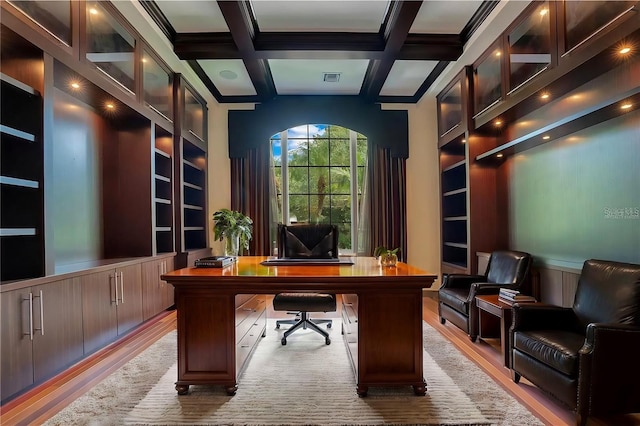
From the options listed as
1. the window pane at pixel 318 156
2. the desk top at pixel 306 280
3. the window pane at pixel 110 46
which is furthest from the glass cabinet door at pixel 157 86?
the desk top at pixel 306 280

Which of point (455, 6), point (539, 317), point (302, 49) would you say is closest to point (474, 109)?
point (455, 6)

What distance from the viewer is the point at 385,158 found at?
552cm

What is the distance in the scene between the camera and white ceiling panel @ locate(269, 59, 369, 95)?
434 centimetres

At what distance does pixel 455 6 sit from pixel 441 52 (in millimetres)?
651

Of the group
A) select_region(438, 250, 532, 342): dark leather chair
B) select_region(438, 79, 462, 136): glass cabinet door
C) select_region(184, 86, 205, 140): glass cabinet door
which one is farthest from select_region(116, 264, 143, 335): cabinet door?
select_region(438, 79, 462, 136): glass cabinet door

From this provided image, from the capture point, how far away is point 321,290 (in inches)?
85.3

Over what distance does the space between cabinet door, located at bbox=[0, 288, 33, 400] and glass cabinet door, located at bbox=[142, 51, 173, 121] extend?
2.37 metres

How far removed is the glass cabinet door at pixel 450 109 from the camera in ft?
14.8

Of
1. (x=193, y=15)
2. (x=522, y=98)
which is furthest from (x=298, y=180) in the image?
(x=522, y=98)

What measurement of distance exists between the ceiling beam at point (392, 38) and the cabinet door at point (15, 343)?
12.0 ft

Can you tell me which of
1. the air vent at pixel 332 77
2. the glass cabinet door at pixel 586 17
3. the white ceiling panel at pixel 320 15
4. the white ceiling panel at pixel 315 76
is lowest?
the glass cabinet door at pixel 586 17

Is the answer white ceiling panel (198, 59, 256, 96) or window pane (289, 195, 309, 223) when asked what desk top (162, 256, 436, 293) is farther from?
window pane (289, 195, 309, 223)

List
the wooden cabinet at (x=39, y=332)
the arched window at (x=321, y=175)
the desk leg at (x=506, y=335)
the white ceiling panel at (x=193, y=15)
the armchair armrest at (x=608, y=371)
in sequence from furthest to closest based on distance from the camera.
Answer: the arched window at (x=321, y=175) < the white ceiling panel at (x=193, y=15) < the desk leg at (x=506, y=335) < the wooden cabinet at (x=39, y=332) < the armchair armrest at (x=608, y=371)

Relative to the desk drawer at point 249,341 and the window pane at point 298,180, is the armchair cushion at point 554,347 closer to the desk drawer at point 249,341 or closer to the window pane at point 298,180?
the desk drawer at point 249,341
